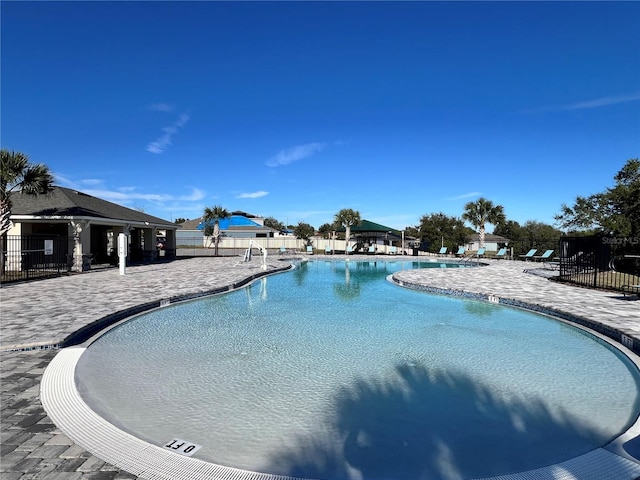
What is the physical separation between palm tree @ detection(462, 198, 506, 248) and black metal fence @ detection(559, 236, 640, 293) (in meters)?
13.6

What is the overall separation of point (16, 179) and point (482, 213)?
2830 cm

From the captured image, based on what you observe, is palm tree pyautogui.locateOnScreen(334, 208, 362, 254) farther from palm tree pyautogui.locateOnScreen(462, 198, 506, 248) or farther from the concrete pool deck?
the concrete pool deck

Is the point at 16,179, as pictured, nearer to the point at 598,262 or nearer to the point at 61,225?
the point at 61,225

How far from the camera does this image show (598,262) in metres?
12.9

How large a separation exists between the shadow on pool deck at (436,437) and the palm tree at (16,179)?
47.3 ft

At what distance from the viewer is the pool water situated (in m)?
2.94

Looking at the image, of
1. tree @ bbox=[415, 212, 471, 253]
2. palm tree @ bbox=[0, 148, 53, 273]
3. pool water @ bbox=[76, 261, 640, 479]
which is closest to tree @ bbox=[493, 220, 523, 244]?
tree @ bbox=[415, 212, 471, 253]

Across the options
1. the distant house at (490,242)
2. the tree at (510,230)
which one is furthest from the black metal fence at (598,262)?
the tree at (510,230)

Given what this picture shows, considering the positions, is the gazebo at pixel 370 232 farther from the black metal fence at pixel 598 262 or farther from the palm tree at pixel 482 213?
the black metal fence at pixel 598 262

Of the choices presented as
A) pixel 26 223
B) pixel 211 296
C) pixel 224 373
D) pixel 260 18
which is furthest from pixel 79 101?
pixel 224 373

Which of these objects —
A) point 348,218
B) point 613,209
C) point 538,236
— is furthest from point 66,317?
point 538,236

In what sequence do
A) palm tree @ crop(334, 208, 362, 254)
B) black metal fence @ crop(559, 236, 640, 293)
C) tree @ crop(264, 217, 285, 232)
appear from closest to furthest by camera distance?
black metal fence @ crop(559, 236, 640, 293) → palm tree @ crop(334, 208, 362, 254) → tree @ crop(264, 217, 285, 232)

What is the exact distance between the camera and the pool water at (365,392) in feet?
9.66

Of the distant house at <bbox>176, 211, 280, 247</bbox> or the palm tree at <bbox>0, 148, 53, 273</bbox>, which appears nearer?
the palm tree at <bbox>0, 148, 53, 273</bbox>
